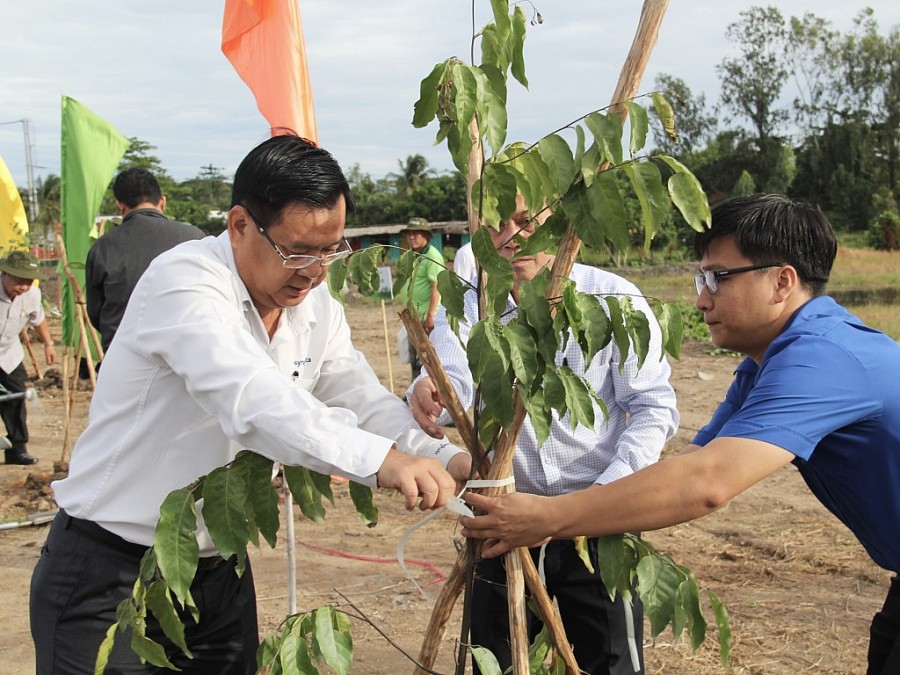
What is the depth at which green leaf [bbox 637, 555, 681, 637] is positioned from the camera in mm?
1878

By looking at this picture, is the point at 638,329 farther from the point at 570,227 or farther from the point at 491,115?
the point at 491,115

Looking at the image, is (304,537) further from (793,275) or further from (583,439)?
(793,275)

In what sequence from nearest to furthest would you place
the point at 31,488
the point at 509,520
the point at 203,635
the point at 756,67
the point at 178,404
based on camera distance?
the point at 509,520 → the point at 178,404 → the point at 203,635 → the point at 31,488 → the point at 756,67

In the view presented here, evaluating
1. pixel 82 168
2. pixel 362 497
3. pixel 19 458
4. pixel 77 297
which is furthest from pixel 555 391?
pixel 19 458

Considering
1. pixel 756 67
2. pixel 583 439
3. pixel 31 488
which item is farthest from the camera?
pixel 756 67

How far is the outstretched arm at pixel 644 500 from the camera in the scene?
184 centimetres

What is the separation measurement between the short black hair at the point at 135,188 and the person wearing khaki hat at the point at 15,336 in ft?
7.39

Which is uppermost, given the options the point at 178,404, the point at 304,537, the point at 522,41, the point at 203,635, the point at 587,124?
the point at 522,41

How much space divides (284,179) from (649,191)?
807 millimetres

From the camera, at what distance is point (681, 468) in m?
1.86

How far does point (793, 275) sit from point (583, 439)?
3.22 ft

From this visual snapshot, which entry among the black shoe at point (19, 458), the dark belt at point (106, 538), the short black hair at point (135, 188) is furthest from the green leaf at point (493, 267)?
the black shoe at point (19, 458)

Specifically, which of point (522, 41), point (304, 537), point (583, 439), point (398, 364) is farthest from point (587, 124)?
point (398, 364)

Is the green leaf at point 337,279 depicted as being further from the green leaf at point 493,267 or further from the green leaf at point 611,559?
the green leaf at point 611,559
